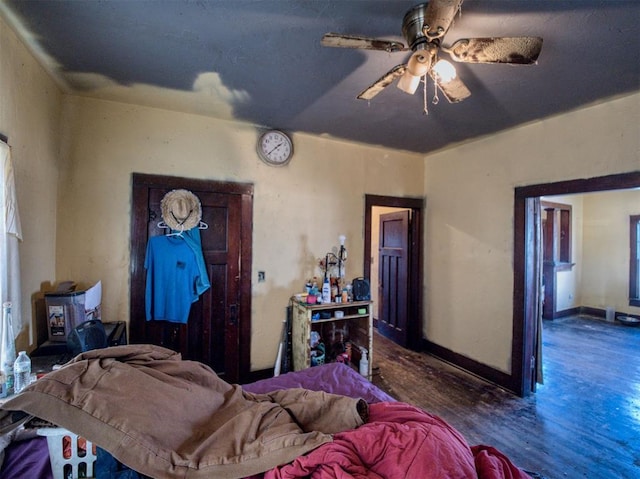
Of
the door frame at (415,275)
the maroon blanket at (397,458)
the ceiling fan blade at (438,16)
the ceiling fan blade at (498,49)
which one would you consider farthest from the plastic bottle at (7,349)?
the door frame at (415,275)

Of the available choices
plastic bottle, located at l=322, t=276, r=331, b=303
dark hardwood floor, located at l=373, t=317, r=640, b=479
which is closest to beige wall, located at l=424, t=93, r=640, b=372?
dark hardwood floor, located at l=373, t=317, r=640, b=479

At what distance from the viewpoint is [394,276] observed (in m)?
4.20

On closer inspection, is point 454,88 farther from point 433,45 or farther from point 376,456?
point 376,456

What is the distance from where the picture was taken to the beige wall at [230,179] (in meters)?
Answer: 2.35

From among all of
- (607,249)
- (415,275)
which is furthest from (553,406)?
(607,249)

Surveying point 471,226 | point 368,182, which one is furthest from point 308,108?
point 471,226

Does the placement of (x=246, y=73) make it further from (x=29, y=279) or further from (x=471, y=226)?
(x=471, y=226)

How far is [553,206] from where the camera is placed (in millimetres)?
5449

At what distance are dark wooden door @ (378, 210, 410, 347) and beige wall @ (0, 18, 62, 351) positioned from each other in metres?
3.67

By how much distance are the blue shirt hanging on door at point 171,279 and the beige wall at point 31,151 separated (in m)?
0.67

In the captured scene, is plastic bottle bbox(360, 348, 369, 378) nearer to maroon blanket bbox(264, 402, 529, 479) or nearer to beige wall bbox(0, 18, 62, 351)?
maroon blanket bbox(264, 402, 529, 479)

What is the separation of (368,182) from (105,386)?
3083mm

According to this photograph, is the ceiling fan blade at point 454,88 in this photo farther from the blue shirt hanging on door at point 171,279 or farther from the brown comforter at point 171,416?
the blue shirt hanging on door at point 171,279

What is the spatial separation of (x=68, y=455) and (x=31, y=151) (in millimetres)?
1801
